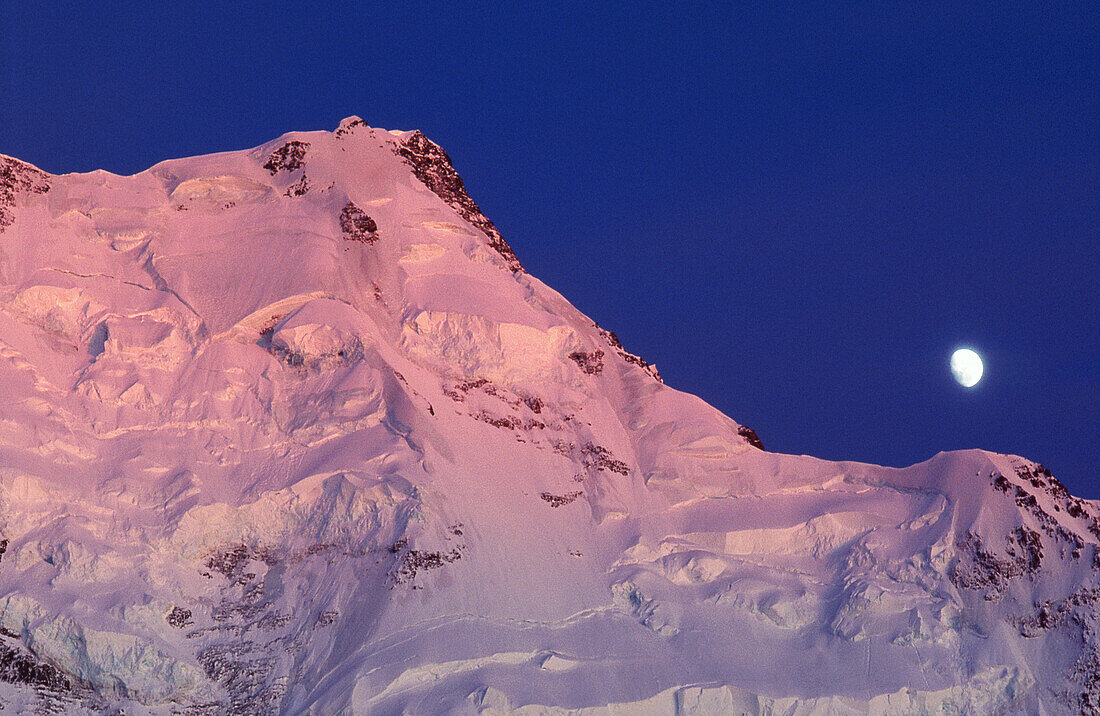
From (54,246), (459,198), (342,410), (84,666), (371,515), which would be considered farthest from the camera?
(459,198)

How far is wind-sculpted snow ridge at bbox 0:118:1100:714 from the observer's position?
110188mm

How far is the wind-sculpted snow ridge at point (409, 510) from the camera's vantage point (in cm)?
11019

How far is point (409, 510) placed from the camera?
11912 cm

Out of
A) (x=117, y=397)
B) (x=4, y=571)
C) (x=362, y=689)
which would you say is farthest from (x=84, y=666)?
(x=117, y=397)

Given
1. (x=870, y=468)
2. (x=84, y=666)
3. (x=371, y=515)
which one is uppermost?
(x=870, y=468)

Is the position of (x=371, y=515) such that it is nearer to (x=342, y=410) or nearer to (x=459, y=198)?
(x=342, y=410)

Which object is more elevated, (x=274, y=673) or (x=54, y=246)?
(x=54, y=246)

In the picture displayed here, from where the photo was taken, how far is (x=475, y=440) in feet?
422

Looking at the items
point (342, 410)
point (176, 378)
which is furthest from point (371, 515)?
point (176, 378)

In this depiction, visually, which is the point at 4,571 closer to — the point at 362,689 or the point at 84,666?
the point at 84,666

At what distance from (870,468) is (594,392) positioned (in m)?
22.2

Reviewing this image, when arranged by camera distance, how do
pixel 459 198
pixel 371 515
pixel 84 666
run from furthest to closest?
pixel 459 198 → pixel 371 515 → pixel 84 666

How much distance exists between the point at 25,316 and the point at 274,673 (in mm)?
36009

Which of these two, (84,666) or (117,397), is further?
(117,397)
